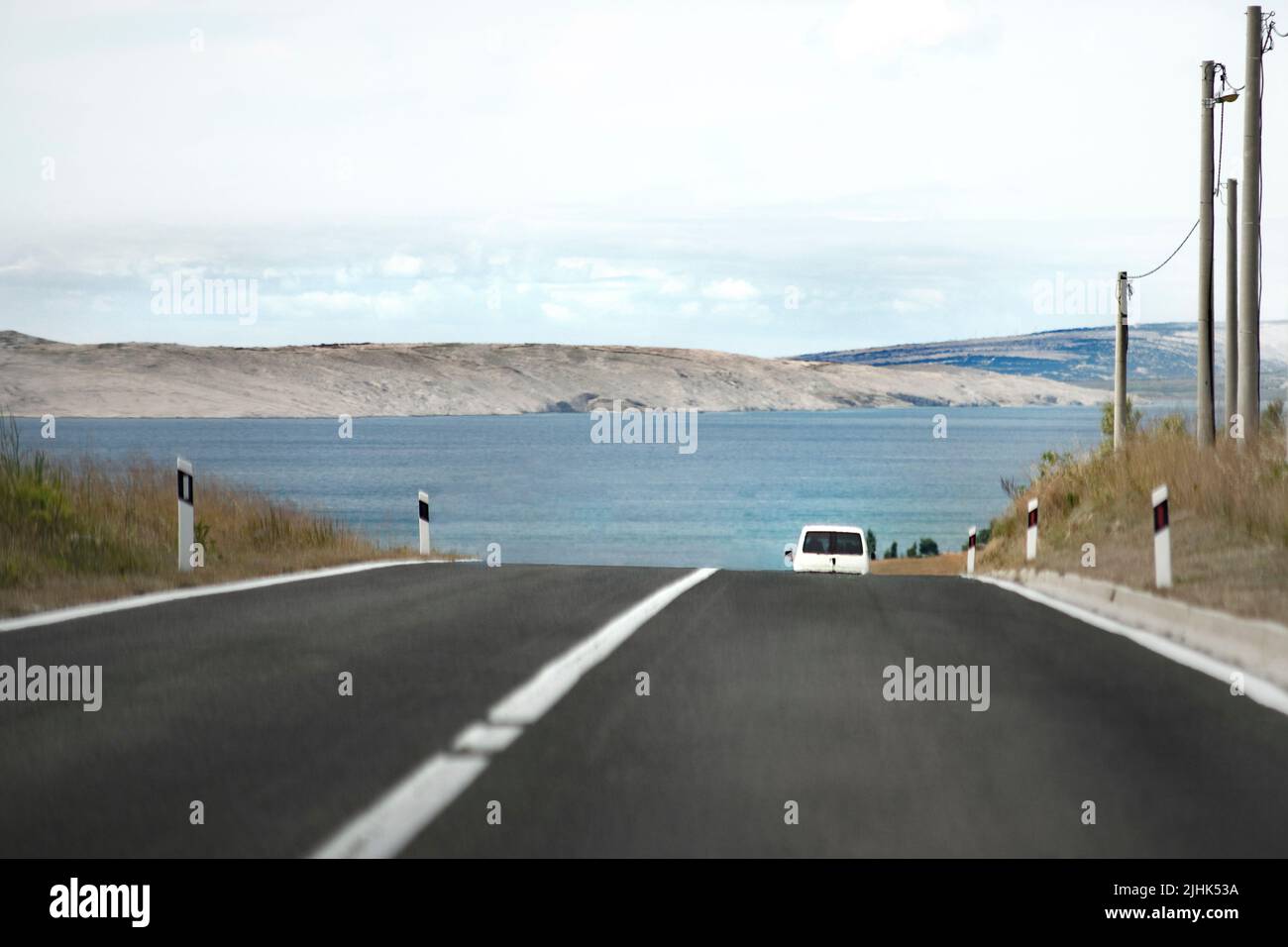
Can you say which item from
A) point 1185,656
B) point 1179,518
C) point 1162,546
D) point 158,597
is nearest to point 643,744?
point 1185,656

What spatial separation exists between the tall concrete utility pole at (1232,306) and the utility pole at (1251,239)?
1037mm

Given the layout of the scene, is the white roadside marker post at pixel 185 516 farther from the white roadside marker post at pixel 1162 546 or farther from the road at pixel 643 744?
the white roadside marker post at pixel 1162 546

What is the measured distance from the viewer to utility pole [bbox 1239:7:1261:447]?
81.6 ft

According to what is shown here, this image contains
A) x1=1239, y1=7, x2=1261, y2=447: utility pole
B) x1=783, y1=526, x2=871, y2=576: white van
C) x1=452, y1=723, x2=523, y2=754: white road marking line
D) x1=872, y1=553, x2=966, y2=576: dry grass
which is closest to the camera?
x1=452, y1=723, x2=523, y2=754: white road marking line

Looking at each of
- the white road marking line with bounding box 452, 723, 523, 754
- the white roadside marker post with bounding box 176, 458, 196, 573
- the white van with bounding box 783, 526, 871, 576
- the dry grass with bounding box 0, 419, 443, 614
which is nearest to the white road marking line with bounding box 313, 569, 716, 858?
the white road marking line with bounding box 452, 723, 523, 754

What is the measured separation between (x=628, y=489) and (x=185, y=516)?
113570 millimetres

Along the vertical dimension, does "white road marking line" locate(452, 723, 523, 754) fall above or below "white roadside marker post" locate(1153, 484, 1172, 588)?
below

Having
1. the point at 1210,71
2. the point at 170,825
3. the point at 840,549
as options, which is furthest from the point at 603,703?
the point at 1210,71

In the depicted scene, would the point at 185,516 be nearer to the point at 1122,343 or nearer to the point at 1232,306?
the point at 1232,306

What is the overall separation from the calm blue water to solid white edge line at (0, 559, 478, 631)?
69.6 feet

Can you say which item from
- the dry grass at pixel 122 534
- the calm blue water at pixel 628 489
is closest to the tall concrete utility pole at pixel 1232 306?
the calm blue water at pixel 628 489

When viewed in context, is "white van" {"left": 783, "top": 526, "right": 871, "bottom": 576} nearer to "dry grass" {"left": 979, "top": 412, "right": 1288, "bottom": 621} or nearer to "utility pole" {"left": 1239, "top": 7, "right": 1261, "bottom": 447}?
"dry grass" {"left": 979, "top": 412, "right": 1288, "bottom": 621}

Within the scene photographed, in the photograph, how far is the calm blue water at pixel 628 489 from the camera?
88.4m

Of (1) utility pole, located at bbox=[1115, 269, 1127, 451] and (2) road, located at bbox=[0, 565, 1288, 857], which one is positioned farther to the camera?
(1) utility pole, located at bbox=[1115, 269, 1127, 451]
